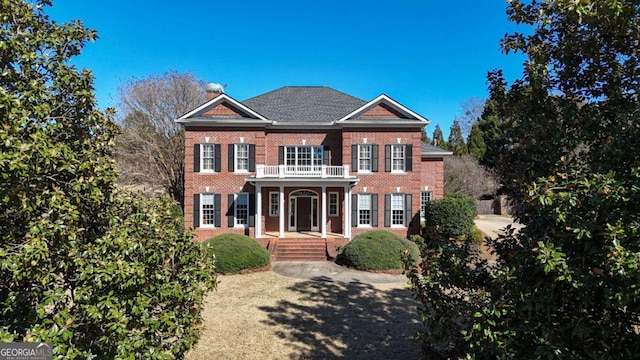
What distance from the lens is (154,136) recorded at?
24859mm

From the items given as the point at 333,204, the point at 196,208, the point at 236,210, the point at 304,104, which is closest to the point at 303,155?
the point at 333,204

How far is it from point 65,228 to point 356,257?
12.7 m

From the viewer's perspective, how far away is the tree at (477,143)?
135 feet

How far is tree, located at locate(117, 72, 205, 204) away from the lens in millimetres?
24312

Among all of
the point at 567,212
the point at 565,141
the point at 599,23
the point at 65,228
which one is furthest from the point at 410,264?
the point at 65,228

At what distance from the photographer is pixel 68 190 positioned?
3.59m

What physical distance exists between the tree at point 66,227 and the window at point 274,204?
15.7 m

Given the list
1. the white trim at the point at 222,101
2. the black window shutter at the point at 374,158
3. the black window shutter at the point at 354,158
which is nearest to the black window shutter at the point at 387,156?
the black window shutter at the point at 374,158

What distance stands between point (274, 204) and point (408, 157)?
9058 mm

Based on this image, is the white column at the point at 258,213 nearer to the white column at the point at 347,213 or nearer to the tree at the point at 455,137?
the white column at the point at 347,213

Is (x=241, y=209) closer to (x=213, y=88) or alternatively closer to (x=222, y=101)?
(x=222, y=101)

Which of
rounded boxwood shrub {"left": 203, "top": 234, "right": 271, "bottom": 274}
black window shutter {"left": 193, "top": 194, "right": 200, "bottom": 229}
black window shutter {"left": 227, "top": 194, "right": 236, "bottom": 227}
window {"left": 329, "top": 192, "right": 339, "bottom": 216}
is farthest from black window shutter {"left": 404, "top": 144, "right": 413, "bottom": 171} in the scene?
black window shutter {"left": 193, "top": 194, "right": 200, "bottom": 229}

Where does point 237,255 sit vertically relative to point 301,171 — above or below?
below

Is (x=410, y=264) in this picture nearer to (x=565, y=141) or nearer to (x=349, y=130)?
(x=565, y=141)
